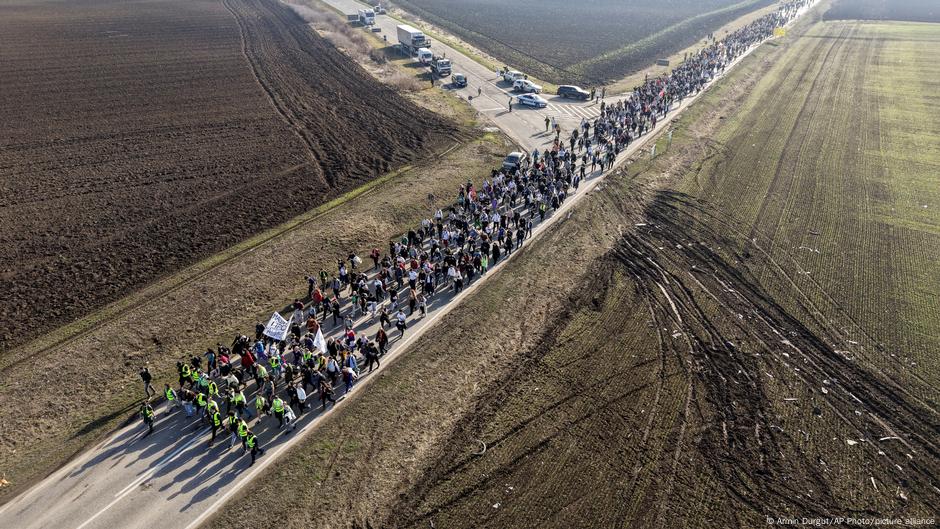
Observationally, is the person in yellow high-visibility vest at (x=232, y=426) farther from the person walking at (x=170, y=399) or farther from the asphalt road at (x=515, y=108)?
the asphalt road at (x=515, y=108)

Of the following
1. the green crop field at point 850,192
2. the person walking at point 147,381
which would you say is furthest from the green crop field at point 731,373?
the person walking at point 147,381

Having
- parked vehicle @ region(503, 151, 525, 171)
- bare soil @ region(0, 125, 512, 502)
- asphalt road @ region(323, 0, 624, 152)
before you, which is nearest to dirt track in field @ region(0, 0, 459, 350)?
bare soil @ region(0, 125, 512, 502)

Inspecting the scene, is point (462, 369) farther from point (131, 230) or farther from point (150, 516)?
point (131, 230)

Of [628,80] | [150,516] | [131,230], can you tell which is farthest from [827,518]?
[628,80]

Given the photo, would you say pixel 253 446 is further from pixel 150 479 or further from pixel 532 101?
pixel 532 101

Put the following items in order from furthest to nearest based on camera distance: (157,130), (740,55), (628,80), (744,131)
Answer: (740,55)
(628,80)
(744,131)
(157,130)
